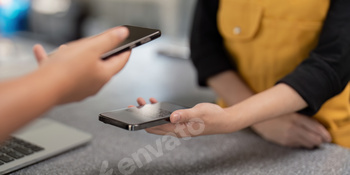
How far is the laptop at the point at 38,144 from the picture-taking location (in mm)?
554

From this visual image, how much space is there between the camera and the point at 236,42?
0.78 m

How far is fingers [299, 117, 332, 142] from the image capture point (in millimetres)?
671

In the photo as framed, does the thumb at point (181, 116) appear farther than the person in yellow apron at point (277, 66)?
No

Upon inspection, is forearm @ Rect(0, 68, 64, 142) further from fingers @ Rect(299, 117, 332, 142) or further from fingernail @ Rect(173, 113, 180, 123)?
fingers @ Rect(299, 117, 332, 142)

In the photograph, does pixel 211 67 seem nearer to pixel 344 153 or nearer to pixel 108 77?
pixel 344 153

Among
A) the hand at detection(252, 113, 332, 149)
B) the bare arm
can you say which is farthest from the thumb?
the hand at detection(252, 113, 332, 149)

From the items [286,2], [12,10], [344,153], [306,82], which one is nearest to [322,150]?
[344,153]

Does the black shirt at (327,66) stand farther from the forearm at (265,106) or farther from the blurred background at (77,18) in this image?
the blurred background at (77,18)

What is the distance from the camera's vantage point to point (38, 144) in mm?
619

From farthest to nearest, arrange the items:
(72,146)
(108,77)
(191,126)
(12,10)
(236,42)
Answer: (12,10) < (236,42) < (72,146) < (191,126) < (108,77)

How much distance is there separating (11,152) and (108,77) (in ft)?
0.86

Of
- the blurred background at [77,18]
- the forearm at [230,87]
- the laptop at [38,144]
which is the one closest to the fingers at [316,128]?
the forearm at [230,87]

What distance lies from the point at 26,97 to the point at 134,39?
0.15 metres

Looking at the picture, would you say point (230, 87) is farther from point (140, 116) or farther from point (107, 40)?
point (107, 40)
